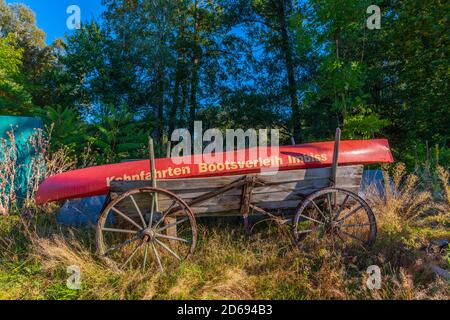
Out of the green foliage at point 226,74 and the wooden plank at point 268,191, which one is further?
the green foliage at point 226,74

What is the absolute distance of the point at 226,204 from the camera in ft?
9.98

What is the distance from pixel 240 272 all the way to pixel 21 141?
5.01 meters

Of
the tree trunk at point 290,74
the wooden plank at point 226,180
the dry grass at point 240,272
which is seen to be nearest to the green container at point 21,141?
the dry grass at point 240,272

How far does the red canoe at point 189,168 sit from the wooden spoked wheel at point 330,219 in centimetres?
48

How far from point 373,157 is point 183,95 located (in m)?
11.4

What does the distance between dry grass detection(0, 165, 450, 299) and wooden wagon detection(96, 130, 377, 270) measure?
19cm

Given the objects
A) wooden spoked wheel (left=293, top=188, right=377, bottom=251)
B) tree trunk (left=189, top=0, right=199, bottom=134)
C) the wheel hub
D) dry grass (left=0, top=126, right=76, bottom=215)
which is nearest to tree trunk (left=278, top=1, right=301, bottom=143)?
tree trunk (left=189, top=0, right=199, bottom=134)

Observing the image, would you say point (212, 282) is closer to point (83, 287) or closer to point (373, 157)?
point (83, 287)

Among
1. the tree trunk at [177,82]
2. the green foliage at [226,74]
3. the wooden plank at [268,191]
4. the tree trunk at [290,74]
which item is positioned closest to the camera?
the wooden plank at [268,191]

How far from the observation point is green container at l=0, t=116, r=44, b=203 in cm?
511

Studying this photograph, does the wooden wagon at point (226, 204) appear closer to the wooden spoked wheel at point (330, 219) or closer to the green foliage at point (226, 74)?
the wooden spoked wheel at point (330, 219)

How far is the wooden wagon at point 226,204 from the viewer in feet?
9.30

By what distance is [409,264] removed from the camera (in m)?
2.83

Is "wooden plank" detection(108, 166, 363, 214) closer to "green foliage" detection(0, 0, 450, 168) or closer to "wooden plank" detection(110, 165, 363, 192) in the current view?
"wooden plank" detection(110, 165, 363, 192)
